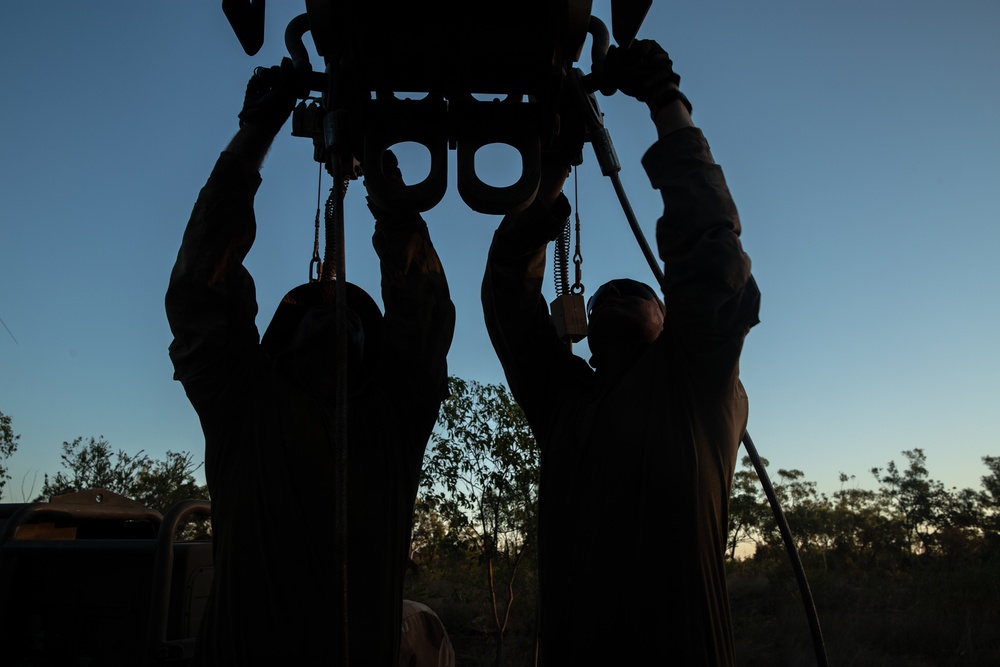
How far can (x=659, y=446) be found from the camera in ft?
6.17

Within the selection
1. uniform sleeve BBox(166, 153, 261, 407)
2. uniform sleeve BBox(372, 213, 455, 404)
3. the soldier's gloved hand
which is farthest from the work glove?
Answer: uniform sleeve BBox(166, 153, 261, 407)

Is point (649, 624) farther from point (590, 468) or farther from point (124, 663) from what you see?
point (124, 663)

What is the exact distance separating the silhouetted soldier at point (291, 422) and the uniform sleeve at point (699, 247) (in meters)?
0.69

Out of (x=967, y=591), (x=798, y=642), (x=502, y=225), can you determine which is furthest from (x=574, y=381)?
(x=967, y=591)

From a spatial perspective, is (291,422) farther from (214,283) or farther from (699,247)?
(699,247)

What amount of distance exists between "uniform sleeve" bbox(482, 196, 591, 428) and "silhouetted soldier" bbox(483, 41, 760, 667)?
2cm

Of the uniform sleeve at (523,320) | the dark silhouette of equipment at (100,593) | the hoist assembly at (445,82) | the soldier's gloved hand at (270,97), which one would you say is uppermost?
the soldier's gloved hand at (270,97)

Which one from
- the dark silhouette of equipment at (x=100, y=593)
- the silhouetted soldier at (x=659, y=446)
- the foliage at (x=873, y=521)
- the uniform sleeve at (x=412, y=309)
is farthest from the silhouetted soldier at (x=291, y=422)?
the foliage at (x=873, y=521)

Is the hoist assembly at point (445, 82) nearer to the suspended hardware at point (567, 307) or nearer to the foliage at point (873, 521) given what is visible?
the suspended hardware at point (567, 307)

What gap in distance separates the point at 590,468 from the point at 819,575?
1162 centimetres

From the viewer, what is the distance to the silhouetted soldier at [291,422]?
184cm

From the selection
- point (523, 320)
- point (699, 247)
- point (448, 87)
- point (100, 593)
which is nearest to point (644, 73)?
point (699, 247)

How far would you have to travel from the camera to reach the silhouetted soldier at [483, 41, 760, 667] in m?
1.77

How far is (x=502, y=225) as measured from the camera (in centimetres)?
226
